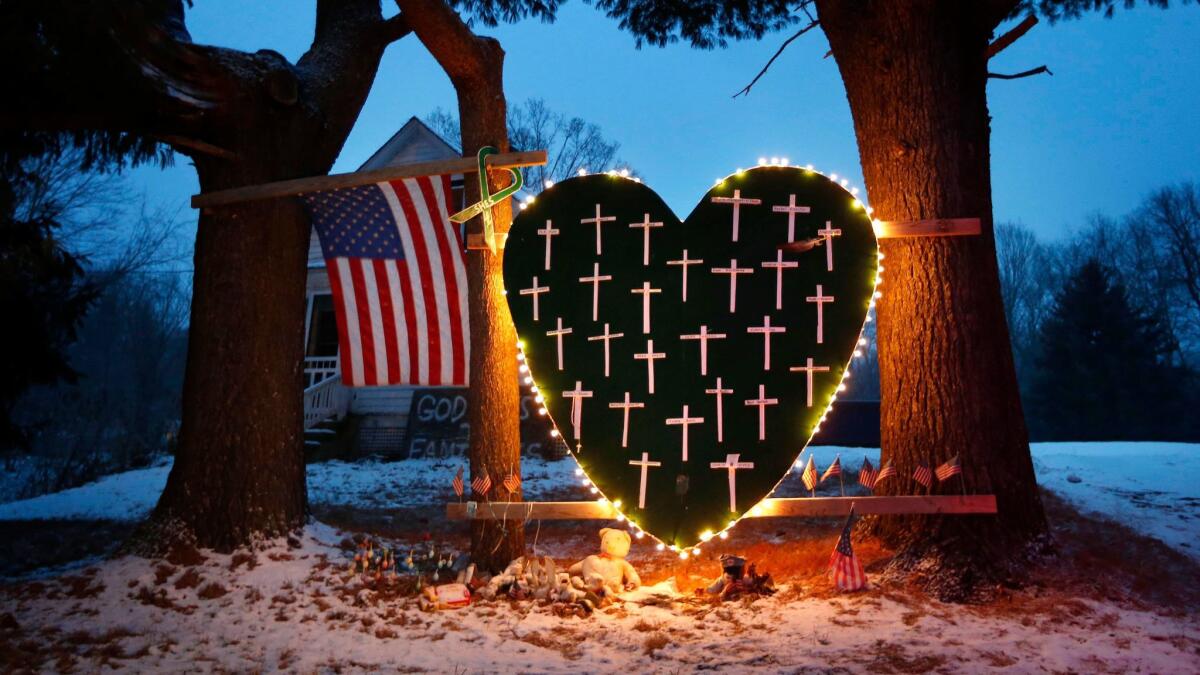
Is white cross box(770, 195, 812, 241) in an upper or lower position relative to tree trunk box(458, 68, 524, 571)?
upper

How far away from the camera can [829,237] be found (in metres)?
4.09

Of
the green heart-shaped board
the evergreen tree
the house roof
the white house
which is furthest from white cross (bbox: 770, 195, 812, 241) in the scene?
the evergreen tree

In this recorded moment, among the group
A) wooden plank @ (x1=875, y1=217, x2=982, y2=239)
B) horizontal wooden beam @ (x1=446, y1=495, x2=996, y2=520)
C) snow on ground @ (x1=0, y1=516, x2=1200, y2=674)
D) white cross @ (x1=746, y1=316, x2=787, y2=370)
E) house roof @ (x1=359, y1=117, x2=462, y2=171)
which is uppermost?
house roof @ (x1=359, y1=117, x2=462, y2=171)

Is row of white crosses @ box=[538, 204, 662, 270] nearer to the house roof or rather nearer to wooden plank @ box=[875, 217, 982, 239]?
wooden plank @ box=[875, 217, 982, 239]

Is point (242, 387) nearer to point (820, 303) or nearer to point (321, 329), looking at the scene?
point (820, 303)

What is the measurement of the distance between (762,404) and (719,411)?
23cm

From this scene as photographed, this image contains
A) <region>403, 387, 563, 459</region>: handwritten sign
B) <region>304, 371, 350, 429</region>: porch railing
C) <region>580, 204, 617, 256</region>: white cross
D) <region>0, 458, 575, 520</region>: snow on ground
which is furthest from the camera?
<region>304, 371, 350, 429</region>: porch railing

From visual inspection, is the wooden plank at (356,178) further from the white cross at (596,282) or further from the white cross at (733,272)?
the white cross at (733,272)

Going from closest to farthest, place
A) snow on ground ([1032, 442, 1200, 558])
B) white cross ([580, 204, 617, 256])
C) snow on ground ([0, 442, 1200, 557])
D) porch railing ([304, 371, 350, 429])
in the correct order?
white cross ([580, 204, 617, 256]) < snow on ground ([1032, 442, 1200, 558]) < snow on ground ([0, 442, 1200, 557]) < porch railing ([304, 371, 350, 429])

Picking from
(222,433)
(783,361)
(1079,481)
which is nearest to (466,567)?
(222,433)

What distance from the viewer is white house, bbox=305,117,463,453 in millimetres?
13500

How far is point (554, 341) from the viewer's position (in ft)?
14.1

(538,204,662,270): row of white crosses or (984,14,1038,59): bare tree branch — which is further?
(984,14,1038,59): bare tree branch

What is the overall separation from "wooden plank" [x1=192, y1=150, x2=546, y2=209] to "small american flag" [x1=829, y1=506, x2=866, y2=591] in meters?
2.86
